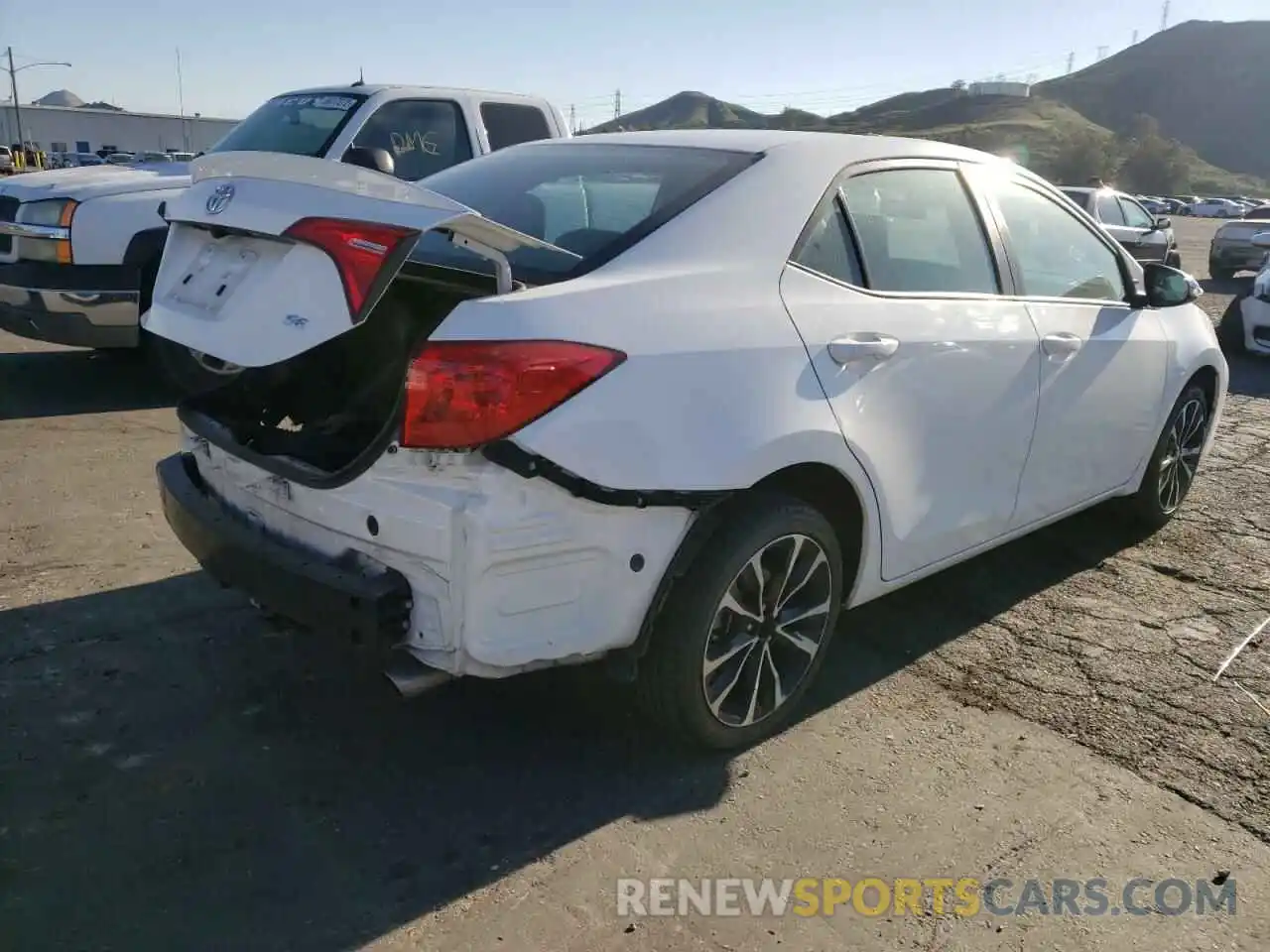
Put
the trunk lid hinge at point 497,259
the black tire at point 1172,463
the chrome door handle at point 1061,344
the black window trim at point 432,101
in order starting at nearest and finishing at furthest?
1. the trunk lid hinge at point 497,259
2. the chrome door handle at point 1061,344
3. the black tire at point 1172,463
4. the black window trim at point 432,101

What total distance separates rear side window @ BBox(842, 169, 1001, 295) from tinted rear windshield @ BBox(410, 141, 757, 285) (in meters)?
0.46

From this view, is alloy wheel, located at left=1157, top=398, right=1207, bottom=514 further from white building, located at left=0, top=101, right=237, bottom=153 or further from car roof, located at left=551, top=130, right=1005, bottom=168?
white building, located at left=0, top=101, right=237, bottom=153

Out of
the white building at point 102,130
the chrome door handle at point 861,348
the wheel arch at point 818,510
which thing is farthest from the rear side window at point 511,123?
the white building at point 102,130

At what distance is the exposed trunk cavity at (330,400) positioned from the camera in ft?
9.00

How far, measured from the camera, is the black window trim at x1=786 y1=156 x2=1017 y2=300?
3.12 m

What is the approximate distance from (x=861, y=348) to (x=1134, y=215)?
50.5ft

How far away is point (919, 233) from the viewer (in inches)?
138

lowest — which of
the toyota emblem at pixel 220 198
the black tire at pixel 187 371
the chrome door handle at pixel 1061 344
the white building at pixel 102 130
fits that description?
the black tire at pixel 187 371

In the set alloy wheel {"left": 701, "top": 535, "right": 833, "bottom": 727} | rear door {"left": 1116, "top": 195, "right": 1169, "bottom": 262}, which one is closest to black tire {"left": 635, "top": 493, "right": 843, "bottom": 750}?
alloy wheel {"left": 701, "top": 535, "right": 833, "bottom": 727}

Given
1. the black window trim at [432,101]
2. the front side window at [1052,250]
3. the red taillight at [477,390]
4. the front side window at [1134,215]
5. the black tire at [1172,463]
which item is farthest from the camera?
the front side window at [1134,215]

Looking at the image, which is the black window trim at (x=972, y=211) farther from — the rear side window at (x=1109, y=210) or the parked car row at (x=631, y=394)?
the rear side window at (x=1109, y=210)

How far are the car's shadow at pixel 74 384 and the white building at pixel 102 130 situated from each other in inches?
2989

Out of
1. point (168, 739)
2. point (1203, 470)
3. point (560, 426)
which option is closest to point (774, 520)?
point (560, 426)

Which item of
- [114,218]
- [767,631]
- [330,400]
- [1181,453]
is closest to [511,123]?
[114,218]
